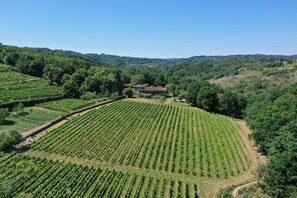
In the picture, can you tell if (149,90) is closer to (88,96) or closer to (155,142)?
(88,96)

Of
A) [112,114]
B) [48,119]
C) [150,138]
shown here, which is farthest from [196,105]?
[48,119]

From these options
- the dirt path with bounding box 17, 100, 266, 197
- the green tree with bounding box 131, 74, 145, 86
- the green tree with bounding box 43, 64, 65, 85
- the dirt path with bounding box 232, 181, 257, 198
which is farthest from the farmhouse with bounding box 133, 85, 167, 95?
the dirt path with bounding box 232, 181, 257, 198

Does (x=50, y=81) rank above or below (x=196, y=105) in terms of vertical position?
above

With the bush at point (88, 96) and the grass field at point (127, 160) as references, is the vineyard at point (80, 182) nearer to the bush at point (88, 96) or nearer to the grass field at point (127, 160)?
the grass field at point (127, 160)

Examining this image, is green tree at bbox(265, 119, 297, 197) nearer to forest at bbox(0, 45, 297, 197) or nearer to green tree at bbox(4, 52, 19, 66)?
forest at bbox(0, 45, 297, 197)

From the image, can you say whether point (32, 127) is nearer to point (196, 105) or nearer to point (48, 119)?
point (48, 119)

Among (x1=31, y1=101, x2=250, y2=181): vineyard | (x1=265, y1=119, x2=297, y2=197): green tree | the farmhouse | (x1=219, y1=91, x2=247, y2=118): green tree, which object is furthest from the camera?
the farmhouse

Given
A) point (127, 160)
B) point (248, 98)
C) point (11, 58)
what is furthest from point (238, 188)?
point (11, 58)
